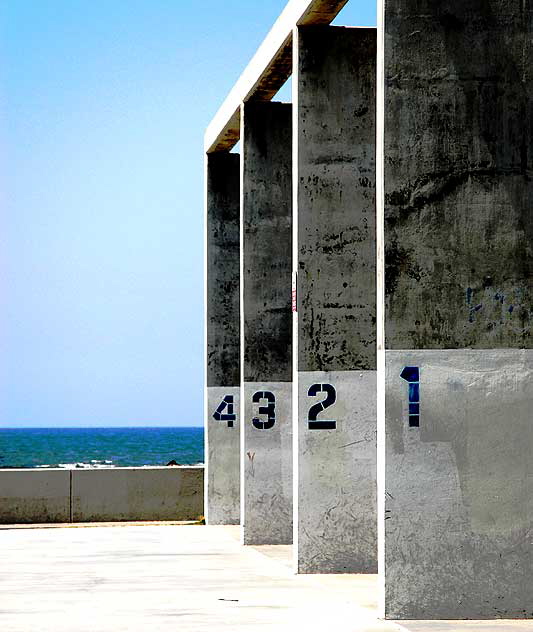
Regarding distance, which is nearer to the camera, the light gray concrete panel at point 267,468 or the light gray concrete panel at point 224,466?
the light gray concrete panel at point 267,468

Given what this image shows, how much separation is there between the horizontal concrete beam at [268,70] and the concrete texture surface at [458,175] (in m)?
3.36

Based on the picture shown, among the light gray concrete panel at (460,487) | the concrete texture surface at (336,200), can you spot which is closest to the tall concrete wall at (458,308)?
the light gray concrete panel at (460,487)

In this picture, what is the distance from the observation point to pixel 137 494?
2383cm

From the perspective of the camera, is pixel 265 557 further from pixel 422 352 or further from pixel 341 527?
pixel 422 352

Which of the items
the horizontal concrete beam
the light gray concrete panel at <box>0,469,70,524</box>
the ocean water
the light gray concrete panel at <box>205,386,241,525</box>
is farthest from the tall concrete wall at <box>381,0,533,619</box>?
the ocean water

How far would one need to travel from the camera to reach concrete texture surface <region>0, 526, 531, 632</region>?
1077 cm

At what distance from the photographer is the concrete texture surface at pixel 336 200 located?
48.0ft

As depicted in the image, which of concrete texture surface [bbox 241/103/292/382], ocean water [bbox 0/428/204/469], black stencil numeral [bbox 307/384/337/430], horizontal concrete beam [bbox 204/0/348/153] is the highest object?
horizontal concrete beam [bbox 204/0/348/153]

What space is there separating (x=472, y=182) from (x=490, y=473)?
2.20 metres

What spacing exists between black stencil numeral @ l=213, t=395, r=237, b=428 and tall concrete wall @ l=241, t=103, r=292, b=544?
3652mm

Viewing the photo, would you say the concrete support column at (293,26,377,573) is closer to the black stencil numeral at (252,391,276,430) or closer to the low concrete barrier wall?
the black stencil numeral at (252,391,276,430)

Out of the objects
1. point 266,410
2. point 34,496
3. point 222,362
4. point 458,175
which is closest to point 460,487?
point 458,175

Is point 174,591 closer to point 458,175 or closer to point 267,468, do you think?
point 458,175

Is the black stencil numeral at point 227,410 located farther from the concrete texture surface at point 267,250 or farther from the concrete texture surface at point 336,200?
the concrete texture surface at point 336,200
